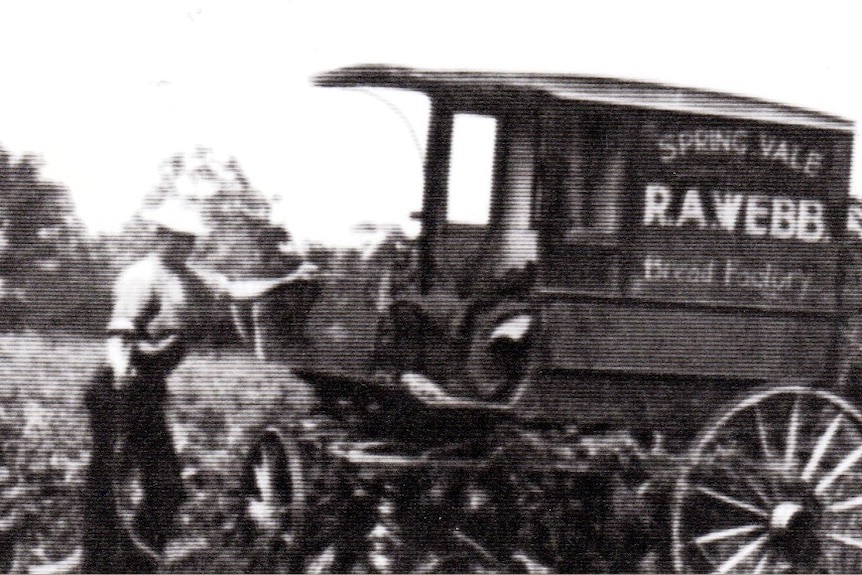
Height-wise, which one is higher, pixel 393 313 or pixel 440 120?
pixel 440 120

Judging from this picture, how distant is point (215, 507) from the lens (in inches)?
227

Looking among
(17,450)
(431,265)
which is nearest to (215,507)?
(17,450)

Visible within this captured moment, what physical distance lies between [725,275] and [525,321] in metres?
0.93

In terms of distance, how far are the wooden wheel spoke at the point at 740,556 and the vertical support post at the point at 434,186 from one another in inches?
74.4

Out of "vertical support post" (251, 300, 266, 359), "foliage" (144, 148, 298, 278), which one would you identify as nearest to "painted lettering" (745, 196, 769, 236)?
"foliage" (144, 148, 298, 278)

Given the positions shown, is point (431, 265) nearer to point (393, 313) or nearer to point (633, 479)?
point (393, 313)

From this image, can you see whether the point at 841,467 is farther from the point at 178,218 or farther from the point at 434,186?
the point at 178,218

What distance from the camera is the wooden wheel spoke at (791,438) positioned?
18.6ft

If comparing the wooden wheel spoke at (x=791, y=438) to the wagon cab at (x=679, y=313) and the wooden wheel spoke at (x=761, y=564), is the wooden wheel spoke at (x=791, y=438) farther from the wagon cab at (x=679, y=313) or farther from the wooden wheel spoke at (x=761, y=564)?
the wooden wheel spoke at (x=761, y=564)

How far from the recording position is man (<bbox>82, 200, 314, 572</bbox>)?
5.58 meters

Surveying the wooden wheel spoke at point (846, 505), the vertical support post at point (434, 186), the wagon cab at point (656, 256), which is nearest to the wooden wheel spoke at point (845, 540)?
the wooden wheel spoke at point (846, 505)

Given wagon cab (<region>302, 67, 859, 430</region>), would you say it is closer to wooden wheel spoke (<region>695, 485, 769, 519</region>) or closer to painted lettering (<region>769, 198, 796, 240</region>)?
painted lettering (<region>769, 198, 796, 240</region>)

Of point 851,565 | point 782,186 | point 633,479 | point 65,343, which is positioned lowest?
point 851,565

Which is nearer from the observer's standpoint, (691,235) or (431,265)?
(691,235)
